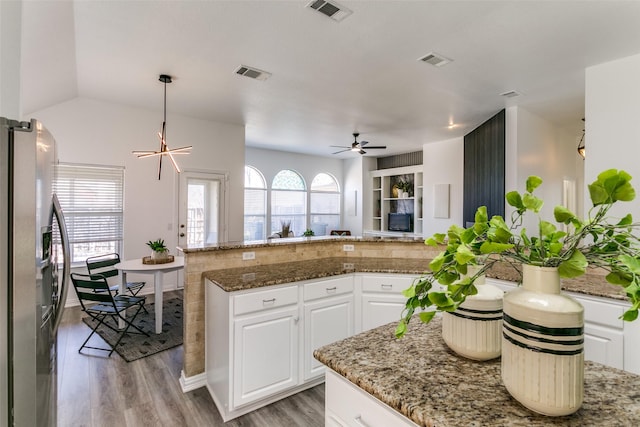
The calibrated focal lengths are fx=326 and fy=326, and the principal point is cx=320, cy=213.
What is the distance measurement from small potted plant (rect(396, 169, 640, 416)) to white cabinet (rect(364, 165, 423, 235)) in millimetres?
7690

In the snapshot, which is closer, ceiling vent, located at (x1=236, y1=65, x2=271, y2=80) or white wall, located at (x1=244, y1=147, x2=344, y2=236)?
ceiling vent, located at (x1=236, y1=65, x2=271, y2=80)

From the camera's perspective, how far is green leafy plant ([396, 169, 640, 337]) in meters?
0.68

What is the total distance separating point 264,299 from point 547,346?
1.79 meters

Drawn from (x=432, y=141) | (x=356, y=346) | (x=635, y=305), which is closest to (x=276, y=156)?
(x=432, y=141)

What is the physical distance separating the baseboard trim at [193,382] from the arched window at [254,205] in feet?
18.7

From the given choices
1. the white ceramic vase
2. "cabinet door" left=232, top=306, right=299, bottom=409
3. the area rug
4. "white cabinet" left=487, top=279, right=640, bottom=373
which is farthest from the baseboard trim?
"white cabinet" left=487, top=279, right=640, bottom=373

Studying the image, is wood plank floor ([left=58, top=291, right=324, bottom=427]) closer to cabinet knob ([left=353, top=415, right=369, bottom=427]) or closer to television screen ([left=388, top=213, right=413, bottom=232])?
cabinet knob ([left=353, top=415, right=369, bottom=427])

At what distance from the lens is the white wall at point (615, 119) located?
3.11 metres

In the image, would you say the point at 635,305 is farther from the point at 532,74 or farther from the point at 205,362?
the point at 532,74

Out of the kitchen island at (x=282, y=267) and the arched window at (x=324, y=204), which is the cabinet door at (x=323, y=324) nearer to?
the kitchen island at (x=282, y=267)

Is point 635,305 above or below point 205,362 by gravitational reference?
above

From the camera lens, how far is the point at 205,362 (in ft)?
8.52

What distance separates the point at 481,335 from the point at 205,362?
7.52 feet

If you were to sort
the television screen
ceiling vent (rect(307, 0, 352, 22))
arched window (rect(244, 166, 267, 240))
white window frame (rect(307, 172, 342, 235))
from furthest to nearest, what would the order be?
white window frame (rect(307, 172, 342, 235)) → the television screen → arched window (rect(244, 166, 267, 240)) → ceiling vent (rect(307, 0, 352, 22))
